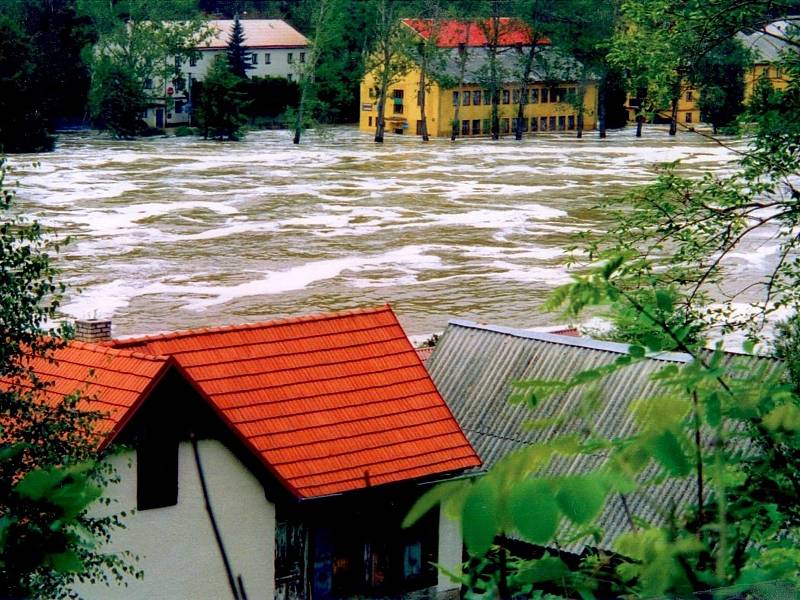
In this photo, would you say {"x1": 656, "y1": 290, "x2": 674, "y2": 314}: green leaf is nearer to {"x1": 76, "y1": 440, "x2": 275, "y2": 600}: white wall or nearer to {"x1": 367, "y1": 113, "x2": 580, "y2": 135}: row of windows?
{"x1": 76, "y1": 440, "x2": 275, "y2": 600}: white wall

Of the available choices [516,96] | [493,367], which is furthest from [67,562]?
[516,96]

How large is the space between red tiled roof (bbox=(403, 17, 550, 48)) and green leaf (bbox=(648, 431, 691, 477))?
64.0 meters

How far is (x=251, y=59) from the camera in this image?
68.9m

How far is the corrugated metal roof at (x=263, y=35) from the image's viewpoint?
227 feet

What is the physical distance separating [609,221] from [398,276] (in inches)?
404

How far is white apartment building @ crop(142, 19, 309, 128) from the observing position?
63844 mm

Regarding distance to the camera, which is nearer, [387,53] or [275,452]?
[275,452]

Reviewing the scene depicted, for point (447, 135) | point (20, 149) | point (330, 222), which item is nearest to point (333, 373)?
point (330, 222)

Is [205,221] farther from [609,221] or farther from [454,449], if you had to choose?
[454,449]

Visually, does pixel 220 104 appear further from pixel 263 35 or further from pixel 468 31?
pixel 468 31

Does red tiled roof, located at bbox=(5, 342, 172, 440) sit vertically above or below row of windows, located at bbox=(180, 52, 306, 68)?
below

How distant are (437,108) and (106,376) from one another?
180 feet

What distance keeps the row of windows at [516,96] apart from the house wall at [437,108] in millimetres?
98

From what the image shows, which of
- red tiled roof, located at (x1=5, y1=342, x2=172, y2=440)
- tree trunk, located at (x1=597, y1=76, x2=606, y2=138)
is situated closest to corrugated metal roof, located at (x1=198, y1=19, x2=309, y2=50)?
tree trunk, located at (x1=597, y1=76, x2=606, y2=138)
